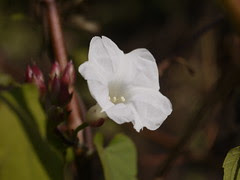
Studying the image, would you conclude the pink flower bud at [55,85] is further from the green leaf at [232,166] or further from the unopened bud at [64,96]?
the green leaf at [232,166]

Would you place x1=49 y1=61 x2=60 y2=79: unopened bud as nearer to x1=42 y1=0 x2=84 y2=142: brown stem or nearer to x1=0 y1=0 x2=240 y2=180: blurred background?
x1=42 y1=0 x2=84 y2=142: brown stem

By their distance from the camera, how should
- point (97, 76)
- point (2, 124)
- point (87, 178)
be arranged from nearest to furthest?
point (2, 124), point (97, 76), point (87, 178)

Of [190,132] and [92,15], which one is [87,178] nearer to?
[190,132]

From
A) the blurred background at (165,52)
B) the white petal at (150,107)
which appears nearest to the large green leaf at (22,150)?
the white petal at (150,107)

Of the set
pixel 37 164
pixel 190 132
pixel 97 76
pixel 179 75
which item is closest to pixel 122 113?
pixel 97 76

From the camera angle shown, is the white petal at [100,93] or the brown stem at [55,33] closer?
the white petal at [100,93]

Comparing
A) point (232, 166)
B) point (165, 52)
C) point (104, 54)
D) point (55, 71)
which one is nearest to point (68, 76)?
point (55, 71)
